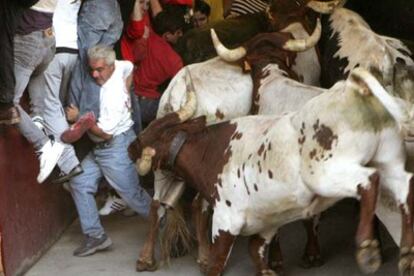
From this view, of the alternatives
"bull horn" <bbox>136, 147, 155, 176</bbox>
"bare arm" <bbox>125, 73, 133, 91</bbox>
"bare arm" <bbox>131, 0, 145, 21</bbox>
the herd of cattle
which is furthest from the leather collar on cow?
"bare arm" <bbox>131, 0, 145, 21</bbox>

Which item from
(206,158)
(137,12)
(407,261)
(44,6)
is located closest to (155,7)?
(137,12)

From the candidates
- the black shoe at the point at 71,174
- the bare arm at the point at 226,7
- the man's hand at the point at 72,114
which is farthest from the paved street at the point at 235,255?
the bare arm at the point at 226,7

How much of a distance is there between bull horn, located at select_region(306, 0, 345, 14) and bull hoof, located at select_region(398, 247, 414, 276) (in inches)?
108

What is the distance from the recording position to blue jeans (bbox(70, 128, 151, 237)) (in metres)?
6.66

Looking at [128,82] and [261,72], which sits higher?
[261,72]

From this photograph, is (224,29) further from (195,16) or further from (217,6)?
(217,6)

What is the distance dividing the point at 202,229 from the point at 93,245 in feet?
3.08

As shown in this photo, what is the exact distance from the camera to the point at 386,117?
4918 mm

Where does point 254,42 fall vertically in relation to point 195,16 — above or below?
above

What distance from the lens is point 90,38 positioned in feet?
21.7

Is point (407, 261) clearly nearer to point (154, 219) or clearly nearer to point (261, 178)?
point (261, 178)

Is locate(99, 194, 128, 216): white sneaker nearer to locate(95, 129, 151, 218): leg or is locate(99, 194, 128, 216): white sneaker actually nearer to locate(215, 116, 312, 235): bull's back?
locate(95, 129, 151, 218): leg

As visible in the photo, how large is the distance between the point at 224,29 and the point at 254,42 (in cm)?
135

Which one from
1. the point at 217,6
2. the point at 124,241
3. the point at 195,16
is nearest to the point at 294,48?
the point at 124,241
